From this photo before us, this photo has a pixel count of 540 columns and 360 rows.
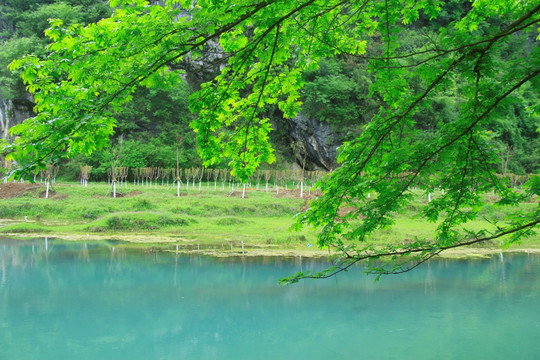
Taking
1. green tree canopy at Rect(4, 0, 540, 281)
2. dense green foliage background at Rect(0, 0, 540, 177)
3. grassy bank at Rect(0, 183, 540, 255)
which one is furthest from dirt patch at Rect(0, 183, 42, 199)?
green tree canopy at Rect(4, 0, 540, 281)

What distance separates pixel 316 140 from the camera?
3409 cm

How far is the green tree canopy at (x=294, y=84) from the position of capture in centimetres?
279

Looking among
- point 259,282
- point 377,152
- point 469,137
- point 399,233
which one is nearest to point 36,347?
point 259,282

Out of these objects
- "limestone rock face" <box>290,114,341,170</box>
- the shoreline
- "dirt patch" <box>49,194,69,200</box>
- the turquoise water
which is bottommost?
the turquoise water

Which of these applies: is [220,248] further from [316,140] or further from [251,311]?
[316,140]

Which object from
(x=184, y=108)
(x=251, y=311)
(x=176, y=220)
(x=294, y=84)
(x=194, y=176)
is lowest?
(x=251, y=311)

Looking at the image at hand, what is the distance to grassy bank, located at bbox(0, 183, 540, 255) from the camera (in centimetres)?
1449

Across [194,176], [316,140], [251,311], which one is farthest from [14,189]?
[316,140]

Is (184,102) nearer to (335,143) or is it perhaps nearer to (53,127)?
(335,143)

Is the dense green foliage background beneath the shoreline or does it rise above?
above

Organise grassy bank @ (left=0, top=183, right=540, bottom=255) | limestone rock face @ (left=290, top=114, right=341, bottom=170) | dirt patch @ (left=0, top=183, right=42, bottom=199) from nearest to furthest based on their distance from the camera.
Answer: grassy bank @ (left=0, top=183, right=540, bottom=255), dirt patch @ (left=0, top=183, right=42, bottom=199), limestone rock face @ (left=290, top=114, right=341, bottom=170)

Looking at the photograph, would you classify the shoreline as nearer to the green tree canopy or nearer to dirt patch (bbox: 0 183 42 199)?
dirt patch (bbox: 0 183 42 199)

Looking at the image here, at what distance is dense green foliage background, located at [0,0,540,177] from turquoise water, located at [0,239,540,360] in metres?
20.8

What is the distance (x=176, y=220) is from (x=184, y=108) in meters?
20.8
